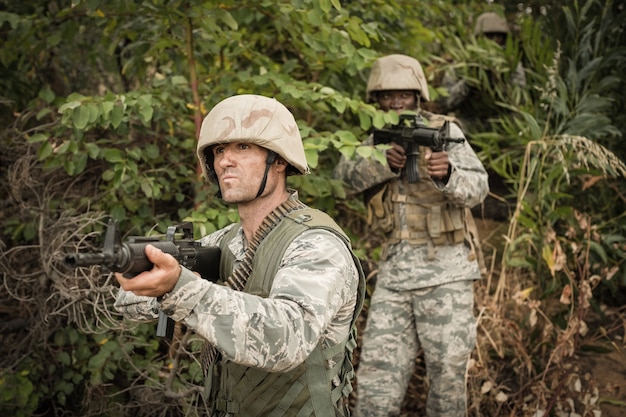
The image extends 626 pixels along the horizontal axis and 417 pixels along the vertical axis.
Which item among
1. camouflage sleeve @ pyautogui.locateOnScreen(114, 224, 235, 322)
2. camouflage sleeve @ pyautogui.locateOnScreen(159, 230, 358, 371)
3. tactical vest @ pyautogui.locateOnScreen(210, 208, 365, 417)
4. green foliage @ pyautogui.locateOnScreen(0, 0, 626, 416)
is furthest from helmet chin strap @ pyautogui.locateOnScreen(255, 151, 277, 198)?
green foliage @ pyautogui.locateOnScreen(0, 0, 626, 416)

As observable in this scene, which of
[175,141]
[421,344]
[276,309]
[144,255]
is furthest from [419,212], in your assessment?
[144,255]

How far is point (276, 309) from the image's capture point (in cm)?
172

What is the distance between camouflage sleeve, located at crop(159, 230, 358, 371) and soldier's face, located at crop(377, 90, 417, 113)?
2233 mm

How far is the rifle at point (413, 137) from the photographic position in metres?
3.61

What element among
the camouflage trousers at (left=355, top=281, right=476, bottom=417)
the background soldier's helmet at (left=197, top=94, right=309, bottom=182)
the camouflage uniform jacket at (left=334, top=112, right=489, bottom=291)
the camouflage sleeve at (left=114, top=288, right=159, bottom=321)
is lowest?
the camouflage trousers at (left=355, top=281, right=476, bottom=417)

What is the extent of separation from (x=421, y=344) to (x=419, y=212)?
742 mm

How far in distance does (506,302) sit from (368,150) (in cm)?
188

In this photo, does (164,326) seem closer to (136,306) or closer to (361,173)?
(136,306)

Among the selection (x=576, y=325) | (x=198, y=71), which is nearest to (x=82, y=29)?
(x=198, y=71)

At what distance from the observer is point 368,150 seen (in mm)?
3205

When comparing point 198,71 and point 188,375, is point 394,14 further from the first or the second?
point 188,375

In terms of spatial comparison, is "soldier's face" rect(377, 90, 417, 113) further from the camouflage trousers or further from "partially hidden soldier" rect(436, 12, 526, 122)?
"partially hidden soldier" rect(436, 12, 526, 122)

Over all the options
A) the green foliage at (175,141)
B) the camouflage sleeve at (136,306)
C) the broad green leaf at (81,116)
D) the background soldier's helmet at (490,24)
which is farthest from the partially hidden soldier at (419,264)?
the background soldier's helmet at (490,24)

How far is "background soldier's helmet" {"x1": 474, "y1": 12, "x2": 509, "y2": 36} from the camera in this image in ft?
22.6
